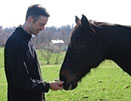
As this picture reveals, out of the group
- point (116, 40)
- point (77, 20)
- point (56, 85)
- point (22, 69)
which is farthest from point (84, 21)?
point (22, 69)

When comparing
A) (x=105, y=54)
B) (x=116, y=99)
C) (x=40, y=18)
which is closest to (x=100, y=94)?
(x=116, y=99)

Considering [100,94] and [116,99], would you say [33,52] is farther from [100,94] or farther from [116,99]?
[100,94]

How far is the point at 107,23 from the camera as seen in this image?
14.3 ft

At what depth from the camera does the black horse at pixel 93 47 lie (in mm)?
4164

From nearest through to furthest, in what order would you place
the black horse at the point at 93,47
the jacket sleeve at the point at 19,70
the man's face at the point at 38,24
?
1. the jacket sleeve at the point at 19,70
2. the man's face at the point at 38,24
3. the black horse at the point at 93,47

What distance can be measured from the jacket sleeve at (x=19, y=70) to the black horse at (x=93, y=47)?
61cm

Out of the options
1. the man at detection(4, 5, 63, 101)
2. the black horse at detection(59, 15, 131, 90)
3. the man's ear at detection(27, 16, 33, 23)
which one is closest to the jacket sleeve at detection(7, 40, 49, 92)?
the man at detection(4, 5, 63, 101)

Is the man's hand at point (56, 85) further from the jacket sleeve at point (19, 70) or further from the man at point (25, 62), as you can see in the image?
the jacket sleeve at point (19, 70)

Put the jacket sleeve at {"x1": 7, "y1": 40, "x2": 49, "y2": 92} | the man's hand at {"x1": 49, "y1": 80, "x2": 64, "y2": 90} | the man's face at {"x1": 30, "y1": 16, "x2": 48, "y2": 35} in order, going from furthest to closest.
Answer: the man's hand at {"x1": 49, "y1": 80, "x2": 64, "y2": 90} → the man's face at {"x1": 30, "y1": 16, "x2": 48, "y2": 35} → the jacket sleeve at {"x1": 7, "y1": 40, "x2": 49, "y2": 92}

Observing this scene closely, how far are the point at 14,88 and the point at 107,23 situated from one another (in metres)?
1.66

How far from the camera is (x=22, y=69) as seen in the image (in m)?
3.73

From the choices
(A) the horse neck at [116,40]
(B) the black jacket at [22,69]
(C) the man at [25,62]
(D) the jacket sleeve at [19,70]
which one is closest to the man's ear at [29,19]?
(C) the man at [25,62]

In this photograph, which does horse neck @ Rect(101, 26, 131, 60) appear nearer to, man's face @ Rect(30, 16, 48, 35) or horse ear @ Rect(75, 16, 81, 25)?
horse ear @ Rect(75, 16, 81, 25)

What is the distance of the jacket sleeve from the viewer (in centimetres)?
373
